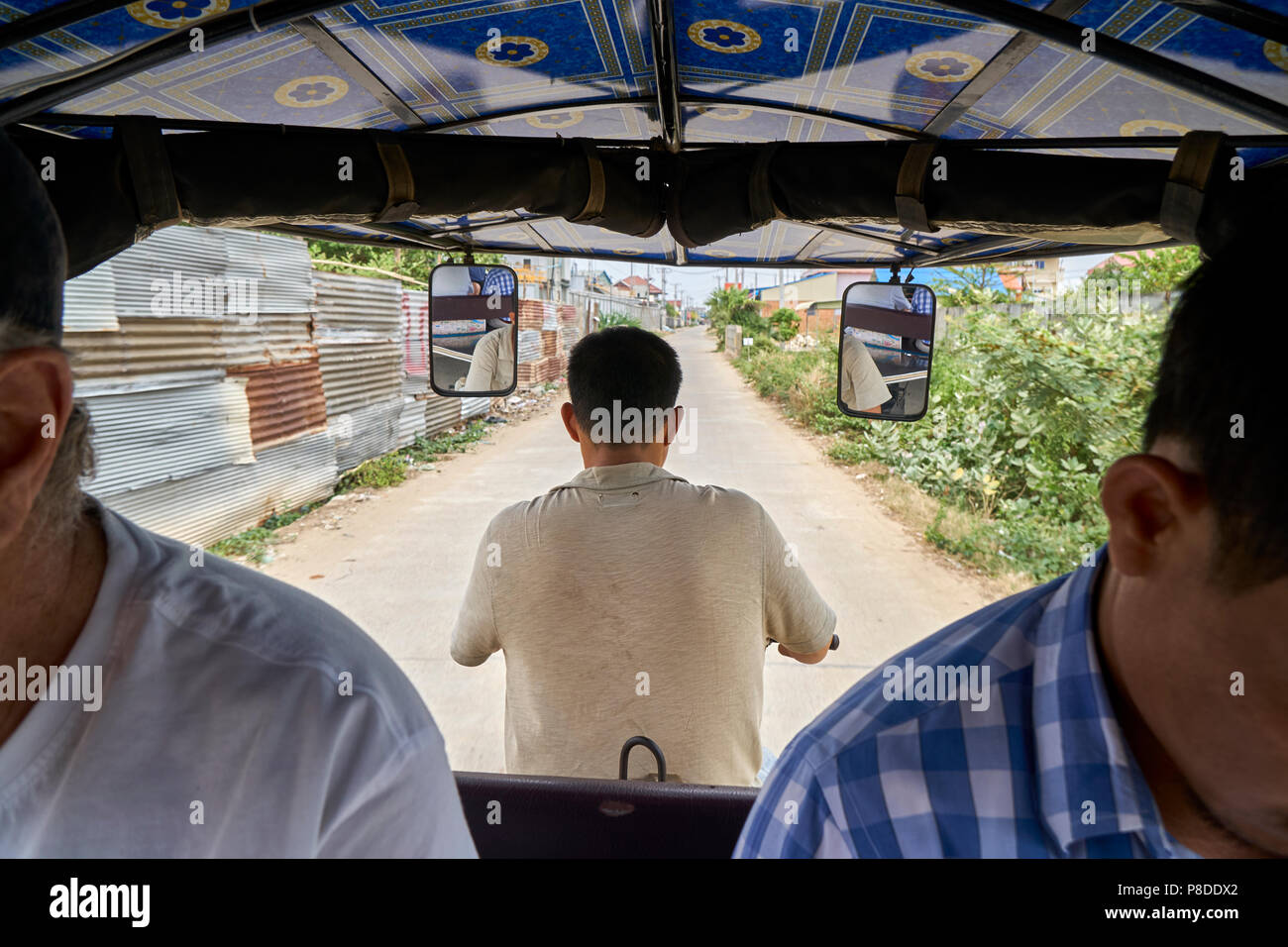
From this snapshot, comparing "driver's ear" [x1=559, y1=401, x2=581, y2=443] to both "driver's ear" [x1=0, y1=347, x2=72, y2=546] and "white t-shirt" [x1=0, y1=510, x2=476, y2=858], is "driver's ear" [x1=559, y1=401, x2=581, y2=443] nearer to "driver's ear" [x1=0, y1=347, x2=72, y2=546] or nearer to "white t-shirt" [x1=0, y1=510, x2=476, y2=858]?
"white t-shirt" [x1=0, y1=510, x2=476, y2=858]

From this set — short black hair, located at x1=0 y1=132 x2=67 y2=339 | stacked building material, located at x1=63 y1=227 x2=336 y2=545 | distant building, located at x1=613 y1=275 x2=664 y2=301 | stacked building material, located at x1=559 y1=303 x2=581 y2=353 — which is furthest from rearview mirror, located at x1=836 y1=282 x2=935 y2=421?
distant building, located at x1=613 y1=275 x2=664 y2=301

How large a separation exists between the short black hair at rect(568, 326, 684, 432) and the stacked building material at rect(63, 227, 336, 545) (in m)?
3.99

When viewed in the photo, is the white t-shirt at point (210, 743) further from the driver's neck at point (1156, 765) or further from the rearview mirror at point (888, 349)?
the rearview mirror at point (888, 349)

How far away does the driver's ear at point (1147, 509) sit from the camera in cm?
88

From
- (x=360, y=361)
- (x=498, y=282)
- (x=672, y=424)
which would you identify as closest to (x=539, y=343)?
(x=360, y=361)

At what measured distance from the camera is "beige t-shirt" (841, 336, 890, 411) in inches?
142

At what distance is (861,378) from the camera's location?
142 inches

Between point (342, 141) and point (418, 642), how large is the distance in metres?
4.27

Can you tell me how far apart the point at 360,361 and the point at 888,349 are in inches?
341

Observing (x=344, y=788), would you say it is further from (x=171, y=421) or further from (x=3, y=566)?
(x=171, y=421)

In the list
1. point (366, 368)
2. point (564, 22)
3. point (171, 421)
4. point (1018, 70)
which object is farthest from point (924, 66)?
point (366, 368)

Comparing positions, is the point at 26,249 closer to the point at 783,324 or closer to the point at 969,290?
the point at 969,290

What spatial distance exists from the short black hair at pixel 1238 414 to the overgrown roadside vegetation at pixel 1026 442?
6464 mm

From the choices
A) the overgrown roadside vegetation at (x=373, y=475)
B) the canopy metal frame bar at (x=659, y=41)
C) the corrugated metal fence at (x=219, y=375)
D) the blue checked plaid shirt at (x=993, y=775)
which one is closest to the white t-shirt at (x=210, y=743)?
the blue checked plaid shirt at (x=993, y=775)
